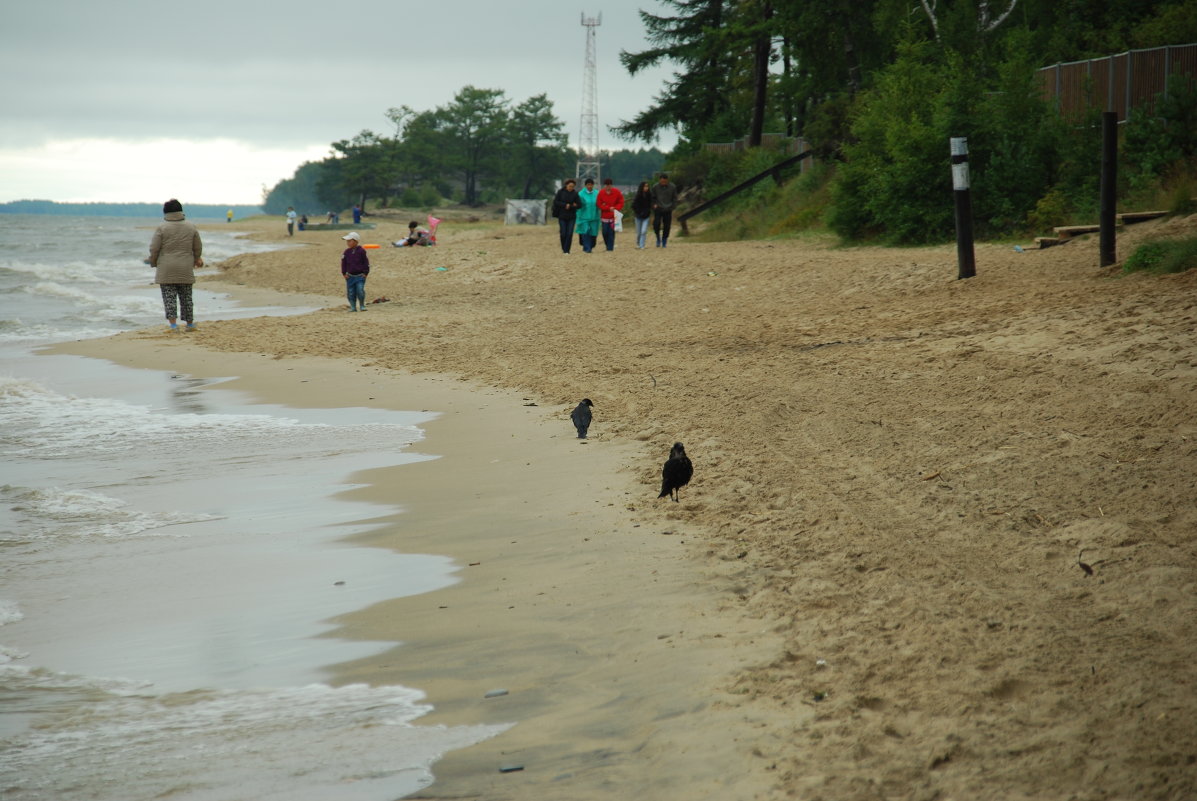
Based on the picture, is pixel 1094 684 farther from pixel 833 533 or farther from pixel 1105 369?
pixel 1105 369

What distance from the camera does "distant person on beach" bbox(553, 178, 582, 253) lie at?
75.8ft

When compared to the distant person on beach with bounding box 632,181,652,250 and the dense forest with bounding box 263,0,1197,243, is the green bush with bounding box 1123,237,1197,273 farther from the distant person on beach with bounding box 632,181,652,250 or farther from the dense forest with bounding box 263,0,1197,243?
the distant person on beach with bounding box 632,181,652,250

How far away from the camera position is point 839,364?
922 cm

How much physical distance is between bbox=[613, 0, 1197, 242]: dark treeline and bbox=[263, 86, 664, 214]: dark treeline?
3348 inches

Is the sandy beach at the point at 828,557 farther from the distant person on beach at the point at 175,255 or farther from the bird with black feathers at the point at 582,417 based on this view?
the distant person on beach at the point at 175,255

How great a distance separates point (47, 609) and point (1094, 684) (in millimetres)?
4537

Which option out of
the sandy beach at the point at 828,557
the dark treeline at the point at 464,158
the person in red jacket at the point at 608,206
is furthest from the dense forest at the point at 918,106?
the dark treeline at the point at 464,158

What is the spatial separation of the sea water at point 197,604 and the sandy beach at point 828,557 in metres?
0.25

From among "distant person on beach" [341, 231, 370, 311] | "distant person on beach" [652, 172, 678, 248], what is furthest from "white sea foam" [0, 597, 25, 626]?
"distant person on beach" [652, 172, 678, 248]

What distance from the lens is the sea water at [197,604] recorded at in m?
3.45

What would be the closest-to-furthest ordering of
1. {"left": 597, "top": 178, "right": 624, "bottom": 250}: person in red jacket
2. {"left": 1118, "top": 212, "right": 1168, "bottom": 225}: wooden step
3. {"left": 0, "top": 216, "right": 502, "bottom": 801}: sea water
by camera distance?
{"left": 0, "top": 216, "right": 502, "bottom": 801}: sea water
{"left": 1118, "top": 212, "right": 1168, "bottom": 225}: wooden step
{"left": 597, "top": 178, "right": 624, "bottom": 250}: person in red jacket

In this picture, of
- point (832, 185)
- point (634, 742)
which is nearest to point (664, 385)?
point (634, 742)

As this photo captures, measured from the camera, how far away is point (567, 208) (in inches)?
924

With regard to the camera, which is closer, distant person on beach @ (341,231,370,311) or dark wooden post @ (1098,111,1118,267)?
dark wooden post @ (1098,111,1118,267)
